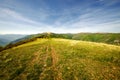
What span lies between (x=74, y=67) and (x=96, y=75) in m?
5.60

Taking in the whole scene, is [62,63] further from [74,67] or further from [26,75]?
→ [26,75]

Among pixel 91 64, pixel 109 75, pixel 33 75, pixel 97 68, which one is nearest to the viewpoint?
pixel 109 75

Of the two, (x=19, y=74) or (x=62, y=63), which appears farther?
(x=62, y=63)

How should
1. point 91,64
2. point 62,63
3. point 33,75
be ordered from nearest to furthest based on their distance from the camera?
point 33,75 → point 91,64 → point 62,63

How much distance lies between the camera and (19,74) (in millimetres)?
21031

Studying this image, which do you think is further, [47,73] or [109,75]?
[47,73]

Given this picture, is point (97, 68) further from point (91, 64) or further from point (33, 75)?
point (33, 75)

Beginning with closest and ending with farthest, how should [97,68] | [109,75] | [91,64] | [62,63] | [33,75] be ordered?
1. [109,75]
2. [33,75]
3. [97,68]
4. [91,64]
5. [62,63]

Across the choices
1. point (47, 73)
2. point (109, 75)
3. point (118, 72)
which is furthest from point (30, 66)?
point (118, 72)

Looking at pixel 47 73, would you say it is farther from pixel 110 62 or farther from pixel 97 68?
pixel 110 62

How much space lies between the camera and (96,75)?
1908cm

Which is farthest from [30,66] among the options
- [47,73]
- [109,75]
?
[109,75]

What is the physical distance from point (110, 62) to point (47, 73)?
1603 centimetres

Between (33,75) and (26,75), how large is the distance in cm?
150
